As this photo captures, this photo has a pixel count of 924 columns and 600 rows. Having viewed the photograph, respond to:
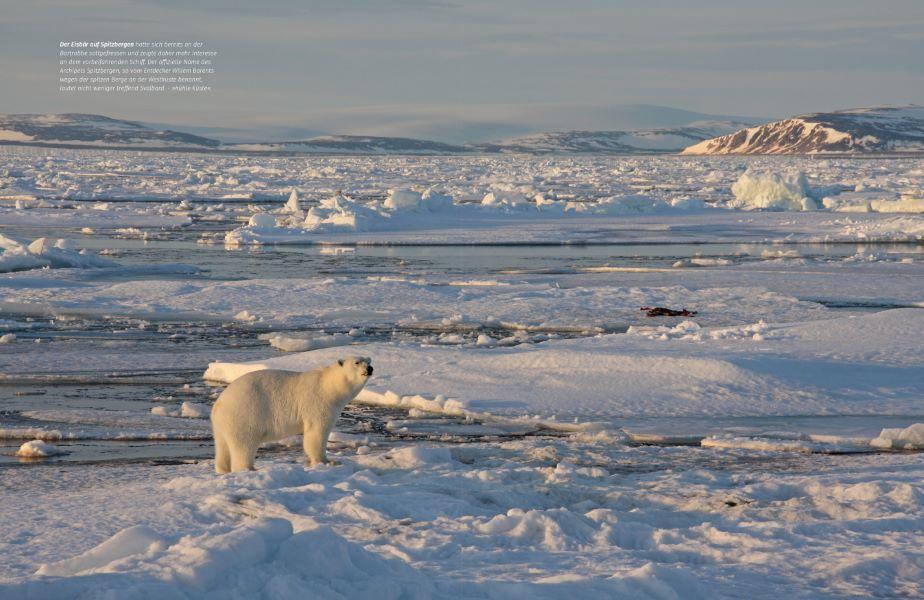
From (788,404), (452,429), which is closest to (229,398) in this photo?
(452,429)

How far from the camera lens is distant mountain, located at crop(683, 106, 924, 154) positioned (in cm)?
13825

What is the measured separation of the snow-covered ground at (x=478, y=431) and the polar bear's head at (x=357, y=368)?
473 mm

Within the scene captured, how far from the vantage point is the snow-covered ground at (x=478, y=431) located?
4574 millimetres

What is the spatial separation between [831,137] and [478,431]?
145m

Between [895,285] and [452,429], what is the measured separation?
1096cm

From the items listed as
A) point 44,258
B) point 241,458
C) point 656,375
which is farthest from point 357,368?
point 44,258

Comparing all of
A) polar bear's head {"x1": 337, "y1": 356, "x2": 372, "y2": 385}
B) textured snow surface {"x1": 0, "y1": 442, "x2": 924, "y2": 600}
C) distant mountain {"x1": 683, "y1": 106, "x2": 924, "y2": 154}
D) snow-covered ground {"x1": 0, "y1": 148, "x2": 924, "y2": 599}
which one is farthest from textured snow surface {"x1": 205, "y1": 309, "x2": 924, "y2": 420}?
distant mountain {"x1": 683, "y1": 106, "x2": 924, "y2": 154}

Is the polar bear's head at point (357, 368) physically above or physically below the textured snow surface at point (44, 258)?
above

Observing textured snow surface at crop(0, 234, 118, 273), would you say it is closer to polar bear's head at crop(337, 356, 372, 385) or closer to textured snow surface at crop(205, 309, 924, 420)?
textured snow surface at crop(205, 309, 924, 420)

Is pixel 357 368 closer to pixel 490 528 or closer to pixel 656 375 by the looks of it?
pixel 490 528

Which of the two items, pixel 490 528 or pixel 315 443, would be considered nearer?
pixel 490 528

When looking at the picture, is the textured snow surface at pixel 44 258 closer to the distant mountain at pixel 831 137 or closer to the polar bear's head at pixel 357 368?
the polar bear's head at pixel 357 368

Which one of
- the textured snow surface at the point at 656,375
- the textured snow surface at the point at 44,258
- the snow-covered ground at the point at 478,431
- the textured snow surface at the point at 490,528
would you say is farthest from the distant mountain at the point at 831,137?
the textured snow surface at the point at 490,528

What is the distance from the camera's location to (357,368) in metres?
6.75
